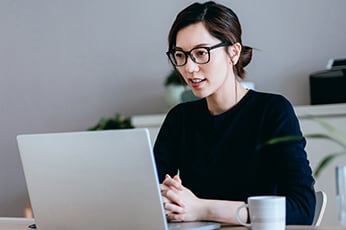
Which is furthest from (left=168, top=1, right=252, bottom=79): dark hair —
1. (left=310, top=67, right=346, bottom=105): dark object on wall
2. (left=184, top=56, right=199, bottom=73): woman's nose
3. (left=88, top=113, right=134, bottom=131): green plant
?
(left=88, top=113, right=134, bottom=131): green plant

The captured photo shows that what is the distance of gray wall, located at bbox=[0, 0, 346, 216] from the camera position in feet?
11.3

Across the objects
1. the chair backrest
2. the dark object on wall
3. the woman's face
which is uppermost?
the woman's face

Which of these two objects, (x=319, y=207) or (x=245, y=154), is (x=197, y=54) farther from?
(x=319, y=207)

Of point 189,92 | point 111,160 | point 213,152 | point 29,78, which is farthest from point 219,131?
point 29,78

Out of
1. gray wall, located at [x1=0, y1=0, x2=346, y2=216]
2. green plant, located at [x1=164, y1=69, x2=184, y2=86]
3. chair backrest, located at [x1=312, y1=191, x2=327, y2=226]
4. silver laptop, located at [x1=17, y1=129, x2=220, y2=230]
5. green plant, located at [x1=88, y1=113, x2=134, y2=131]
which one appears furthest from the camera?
green plant, located at [x1=88, y1=113, x2=134, y2=131]

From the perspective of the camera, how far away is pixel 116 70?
12.8 feet

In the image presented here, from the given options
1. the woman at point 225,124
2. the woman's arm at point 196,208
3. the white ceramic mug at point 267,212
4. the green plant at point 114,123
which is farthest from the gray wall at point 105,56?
the white ceramic mug at point 267,212

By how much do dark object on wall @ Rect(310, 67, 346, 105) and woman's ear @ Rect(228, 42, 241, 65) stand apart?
1.13m

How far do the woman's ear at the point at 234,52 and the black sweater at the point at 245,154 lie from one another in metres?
0.11

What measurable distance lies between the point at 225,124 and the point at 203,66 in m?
0.19

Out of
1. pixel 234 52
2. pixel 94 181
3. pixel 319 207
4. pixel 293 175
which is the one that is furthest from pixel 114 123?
pixel 94 181

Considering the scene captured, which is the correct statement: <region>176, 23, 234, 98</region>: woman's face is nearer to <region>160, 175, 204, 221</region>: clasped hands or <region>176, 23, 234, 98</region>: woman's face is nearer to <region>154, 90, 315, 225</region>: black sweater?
<region>154, 90, 315, 225</region>: black sweater

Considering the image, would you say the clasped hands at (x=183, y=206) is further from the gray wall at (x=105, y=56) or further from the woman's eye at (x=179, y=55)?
the gray wall at (x=105, y=56)

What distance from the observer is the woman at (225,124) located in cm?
194
